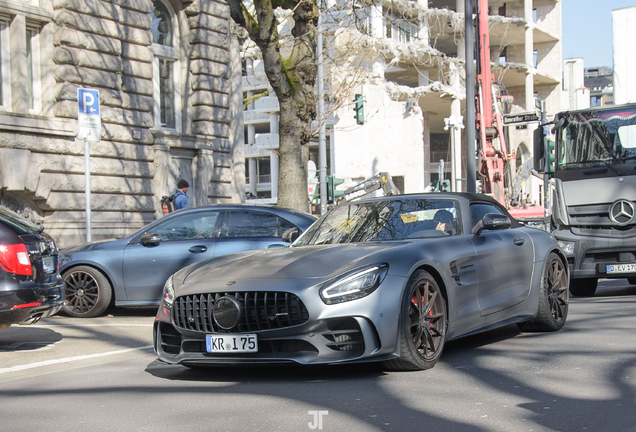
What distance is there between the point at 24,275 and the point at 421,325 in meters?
3.85

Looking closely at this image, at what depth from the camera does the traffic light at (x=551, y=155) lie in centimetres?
1305

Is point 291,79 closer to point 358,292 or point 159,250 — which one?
point 159,250

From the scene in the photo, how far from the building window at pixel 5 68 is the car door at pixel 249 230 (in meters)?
9.32

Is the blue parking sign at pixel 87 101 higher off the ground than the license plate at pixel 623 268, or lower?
higher

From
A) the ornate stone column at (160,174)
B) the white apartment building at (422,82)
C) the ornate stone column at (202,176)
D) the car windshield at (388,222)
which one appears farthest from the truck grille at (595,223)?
the white apartment building at (422,82)

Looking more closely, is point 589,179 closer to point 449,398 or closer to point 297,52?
point 297,52

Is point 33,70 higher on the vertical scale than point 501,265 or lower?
higher

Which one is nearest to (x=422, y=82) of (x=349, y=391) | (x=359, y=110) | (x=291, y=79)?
(x=359, y=110)

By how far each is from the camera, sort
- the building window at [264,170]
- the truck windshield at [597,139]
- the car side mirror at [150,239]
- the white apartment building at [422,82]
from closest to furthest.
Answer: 1. the car side mirror at [150,239]
2. the truck windshield at [597,139]
3. the white apartment building at [422,82]
4. the building window at [264,170]

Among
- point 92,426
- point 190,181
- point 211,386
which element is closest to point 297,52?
point 190,181

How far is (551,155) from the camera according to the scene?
43.0 feet

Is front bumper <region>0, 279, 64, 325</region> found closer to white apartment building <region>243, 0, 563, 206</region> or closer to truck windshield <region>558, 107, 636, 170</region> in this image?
truck windshield <region>558, 107, 636, 170</region>

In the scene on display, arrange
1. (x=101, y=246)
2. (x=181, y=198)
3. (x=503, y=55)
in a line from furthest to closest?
(x=503, y=55), (x=181, y=198), (x=101, y=246)

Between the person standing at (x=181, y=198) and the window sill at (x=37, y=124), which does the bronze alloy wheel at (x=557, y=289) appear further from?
the window sill at (x=37, y=124)
